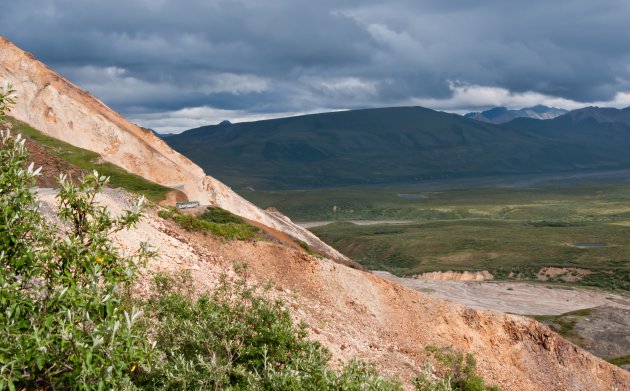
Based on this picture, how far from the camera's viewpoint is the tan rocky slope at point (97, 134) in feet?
250

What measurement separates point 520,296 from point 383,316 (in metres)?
68.5

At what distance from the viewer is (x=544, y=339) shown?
134ft

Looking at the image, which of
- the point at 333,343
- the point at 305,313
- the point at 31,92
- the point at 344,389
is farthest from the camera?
the point at 31,92

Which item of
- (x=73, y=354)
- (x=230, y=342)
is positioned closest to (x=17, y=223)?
(x=73, y=354)

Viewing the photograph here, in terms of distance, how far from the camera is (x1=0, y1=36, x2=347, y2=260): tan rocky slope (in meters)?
76.1

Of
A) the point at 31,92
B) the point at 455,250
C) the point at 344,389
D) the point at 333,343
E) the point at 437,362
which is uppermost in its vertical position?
the point at 31,92

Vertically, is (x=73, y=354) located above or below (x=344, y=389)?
above

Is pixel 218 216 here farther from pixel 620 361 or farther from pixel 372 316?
pixel 620 361

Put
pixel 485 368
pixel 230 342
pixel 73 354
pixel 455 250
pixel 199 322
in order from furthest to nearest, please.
→ pixel 455 250 < pixel 485 368 < pixel 199 322 < pixel 230 342 < pixel 73 354

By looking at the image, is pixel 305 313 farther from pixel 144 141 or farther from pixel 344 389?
pixel 144 141

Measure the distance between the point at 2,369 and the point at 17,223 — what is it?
11.3ft

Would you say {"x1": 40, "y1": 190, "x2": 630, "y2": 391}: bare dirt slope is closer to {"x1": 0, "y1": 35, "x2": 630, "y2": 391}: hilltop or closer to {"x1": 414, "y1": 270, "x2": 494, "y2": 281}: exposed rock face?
{"x1": 0, "y1": 35, "x2": 630, "y2": 391}: hilltop

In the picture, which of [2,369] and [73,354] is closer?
[2,369]

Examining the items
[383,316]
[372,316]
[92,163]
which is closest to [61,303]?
[372,316]
